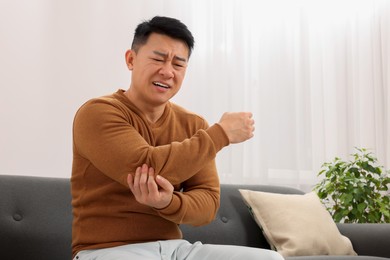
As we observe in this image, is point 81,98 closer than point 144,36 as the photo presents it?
No

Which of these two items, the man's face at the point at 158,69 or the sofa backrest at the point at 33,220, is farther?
the sofa backrest at the point at 33,220

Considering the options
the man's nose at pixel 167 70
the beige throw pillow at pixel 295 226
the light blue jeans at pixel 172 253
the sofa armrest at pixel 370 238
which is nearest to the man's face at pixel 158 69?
the man's nose at pixel 167 70

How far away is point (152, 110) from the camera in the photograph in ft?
6.12

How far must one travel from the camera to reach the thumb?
5.20 ft

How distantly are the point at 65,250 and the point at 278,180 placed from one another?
2127 mm

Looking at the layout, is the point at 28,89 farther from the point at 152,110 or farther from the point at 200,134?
the point at 200,134

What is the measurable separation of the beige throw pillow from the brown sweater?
3.68 feet

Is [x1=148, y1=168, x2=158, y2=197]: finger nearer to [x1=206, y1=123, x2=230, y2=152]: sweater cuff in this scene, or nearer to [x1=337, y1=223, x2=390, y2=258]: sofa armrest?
[x1=206, y1=123, x2=230, y2=152]: sweater cuff

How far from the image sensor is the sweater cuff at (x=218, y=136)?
1660 millimetres

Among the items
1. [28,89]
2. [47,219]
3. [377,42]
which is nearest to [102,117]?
[47,219]

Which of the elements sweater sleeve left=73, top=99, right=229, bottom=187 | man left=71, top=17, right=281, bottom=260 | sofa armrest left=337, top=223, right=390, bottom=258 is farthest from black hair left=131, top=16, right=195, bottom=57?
sofa armrest left=337, top=223, right=390, bottom=258

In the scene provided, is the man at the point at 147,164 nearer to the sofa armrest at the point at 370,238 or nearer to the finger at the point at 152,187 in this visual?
the finger at the point at 152,187

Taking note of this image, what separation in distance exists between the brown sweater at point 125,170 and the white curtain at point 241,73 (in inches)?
64.7

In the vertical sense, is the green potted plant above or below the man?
below
